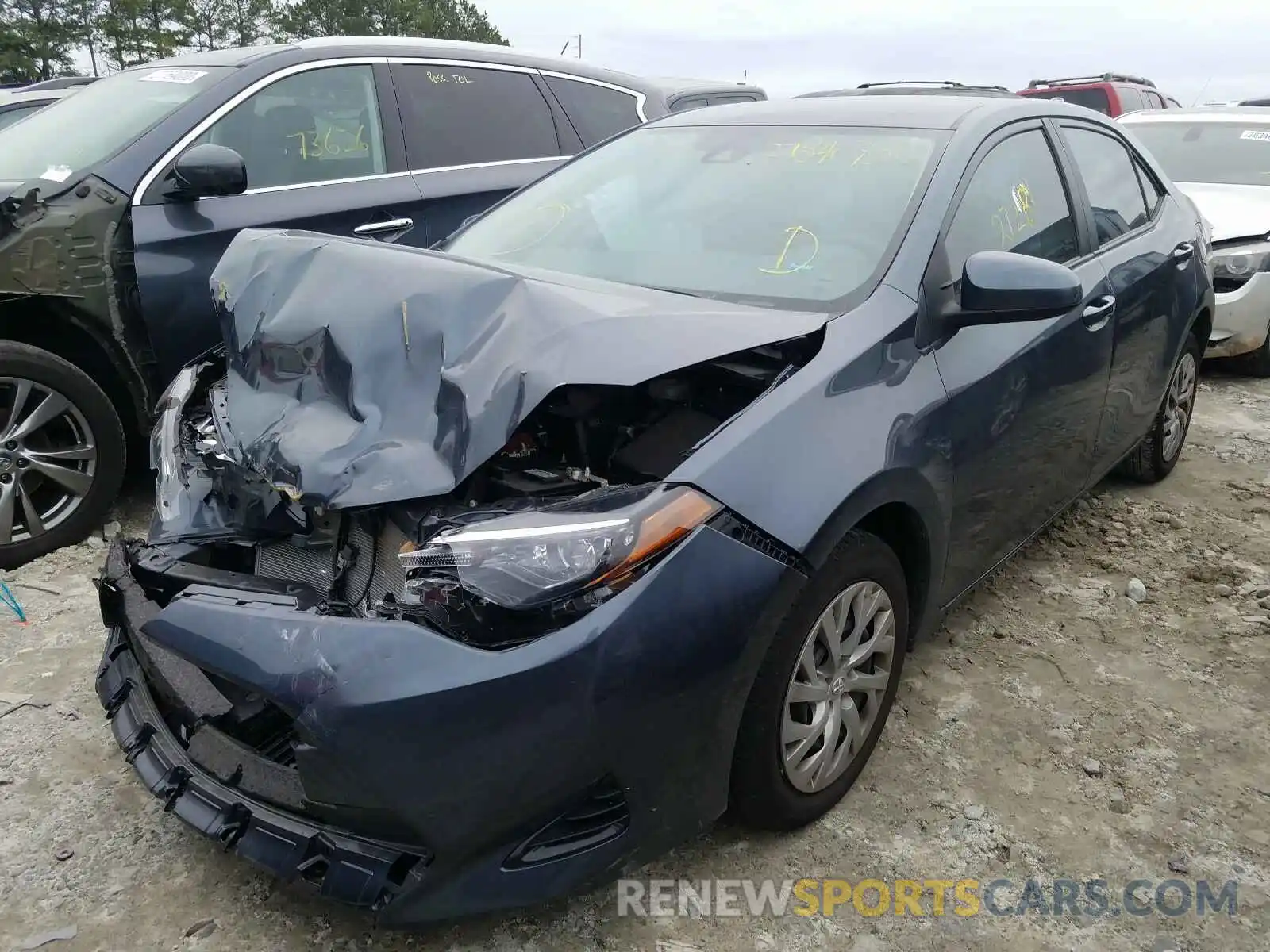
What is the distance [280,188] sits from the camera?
3.93 m

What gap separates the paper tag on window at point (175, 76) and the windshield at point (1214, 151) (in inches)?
256

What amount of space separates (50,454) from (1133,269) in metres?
3.87

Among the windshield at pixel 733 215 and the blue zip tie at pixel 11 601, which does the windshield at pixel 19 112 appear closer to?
the blue zip tie at pixel 11 601

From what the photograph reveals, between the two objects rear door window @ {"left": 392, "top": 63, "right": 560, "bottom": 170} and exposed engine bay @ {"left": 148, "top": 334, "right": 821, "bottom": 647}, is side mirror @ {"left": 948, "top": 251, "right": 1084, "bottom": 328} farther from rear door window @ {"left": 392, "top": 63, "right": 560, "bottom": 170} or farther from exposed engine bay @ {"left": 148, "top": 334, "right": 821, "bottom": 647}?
rear door window @ {"left": 392, "top": 63, "right": 560, "bottom": 170}

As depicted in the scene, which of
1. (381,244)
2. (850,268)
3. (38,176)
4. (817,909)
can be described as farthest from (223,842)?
(38,176)

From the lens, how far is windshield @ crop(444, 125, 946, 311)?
2.46 meters

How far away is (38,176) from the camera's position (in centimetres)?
361

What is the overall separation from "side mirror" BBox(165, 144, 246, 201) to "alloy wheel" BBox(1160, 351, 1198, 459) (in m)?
3.77

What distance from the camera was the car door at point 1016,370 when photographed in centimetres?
245

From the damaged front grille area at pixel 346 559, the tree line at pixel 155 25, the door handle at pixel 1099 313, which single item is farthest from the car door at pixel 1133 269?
the tree line at pixel 155 25

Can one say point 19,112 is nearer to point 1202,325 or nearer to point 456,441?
point 456,441

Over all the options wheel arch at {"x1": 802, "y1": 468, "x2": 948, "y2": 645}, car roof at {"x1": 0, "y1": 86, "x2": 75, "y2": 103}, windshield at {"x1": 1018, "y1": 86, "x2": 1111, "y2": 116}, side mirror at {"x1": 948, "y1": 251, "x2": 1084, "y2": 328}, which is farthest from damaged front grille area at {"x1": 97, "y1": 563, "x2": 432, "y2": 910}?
windshield at {"x1": 1018, "y1": 86, "x2": 1111, "y2": 116}

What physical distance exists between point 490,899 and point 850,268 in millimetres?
1646

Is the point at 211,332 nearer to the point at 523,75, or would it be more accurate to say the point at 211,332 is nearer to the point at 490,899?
the point at 523,75
